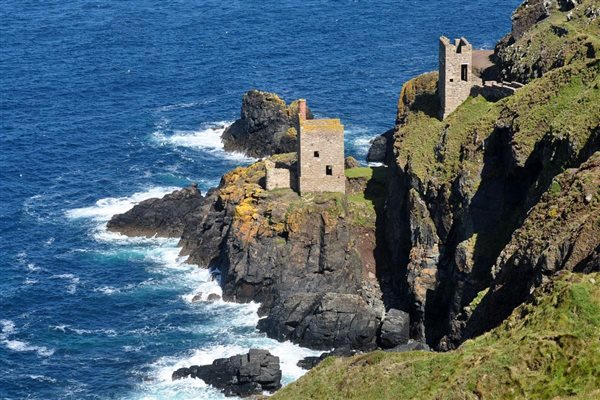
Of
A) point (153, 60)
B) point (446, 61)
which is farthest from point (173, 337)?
point (153, 60)

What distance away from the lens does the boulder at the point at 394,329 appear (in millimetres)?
103688

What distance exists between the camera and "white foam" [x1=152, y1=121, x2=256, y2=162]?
154m

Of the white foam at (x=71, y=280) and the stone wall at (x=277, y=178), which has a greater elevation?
the stone wall at (x=277, y=178)

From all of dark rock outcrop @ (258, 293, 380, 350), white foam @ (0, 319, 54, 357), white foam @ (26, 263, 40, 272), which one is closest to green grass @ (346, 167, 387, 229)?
dark rock outcrop @ (258, 293, 380, 350)

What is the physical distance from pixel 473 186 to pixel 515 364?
43493 millimetres

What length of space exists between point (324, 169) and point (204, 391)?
85.4 ft

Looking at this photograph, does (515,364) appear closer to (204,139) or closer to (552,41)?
(552,41)

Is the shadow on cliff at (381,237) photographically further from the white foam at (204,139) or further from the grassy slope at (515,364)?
the grassy slope at (515,364)

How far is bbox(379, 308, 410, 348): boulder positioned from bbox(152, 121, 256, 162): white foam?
167 ft

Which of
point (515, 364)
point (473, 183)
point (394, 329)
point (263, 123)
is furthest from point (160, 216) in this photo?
point (515, 364)

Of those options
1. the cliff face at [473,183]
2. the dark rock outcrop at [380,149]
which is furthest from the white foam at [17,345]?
the dark rock outcrop at [380,149]

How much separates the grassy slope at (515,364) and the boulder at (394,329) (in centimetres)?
2942

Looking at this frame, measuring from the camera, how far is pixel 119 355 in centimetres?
10762

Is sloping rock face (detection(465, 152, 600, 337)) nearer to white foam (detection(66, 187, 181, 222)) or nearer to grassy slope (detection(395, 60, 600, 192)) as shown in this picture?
grassy slope (detection(395, 60, 600, 192))
